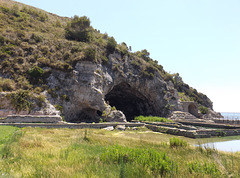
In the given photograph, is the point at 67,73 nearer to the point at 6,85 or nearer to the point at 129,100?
the point at 6,85

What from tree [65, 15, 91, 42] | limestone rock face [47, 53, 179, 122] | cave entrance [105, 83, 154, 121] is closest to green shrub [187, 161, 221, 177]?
limestone rock face [47, 53, 179, 122]

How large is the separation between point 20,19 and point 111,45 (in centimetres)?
2762

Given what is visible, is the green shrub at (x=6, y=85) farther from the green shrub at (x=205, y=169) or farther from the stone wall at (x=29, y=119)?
the green shrub at (x=205, y=169)

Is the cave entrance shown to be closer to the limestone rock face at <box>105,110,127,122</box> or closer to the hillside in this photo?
the hillside

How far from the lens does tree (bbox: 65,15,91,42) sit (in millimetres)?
46406

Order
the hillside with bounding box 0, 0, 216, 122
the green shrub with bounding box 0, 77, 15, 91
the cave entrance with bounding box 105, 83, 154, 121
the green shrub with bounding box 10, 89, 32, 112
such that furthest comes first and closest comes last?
the cave entrance with bounding box 105, 83, 154, 121
the hillside with bounding box 0, 0, 216, 122
the green shrub with bounding box 0, 77, 15, 91
the green shrub with bounding box 10, 89, 32, 112

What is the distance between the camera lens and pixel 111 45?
47062mm

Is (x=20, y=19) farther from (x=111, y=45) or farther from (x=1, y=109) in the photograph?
(x=1, y=109)

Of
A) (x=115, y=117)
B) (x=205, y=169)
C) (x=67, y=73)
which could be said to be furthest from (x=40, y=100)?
(x=205, y=169)

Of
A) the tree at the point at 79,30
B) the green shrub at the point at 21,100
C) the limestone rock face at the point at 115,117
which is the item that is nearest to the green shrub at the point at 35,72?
the green shrub at the point at 21,100

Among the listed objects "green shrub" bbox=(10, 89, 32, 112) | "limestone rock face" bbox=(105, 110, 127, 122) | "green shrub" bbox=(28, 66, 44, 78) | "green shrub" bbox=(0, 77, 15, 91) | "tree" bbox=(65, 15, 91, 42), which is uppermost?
"tree" bbox=(65, 15, 91, 42)

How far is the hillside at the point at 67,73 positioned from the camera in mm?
27766

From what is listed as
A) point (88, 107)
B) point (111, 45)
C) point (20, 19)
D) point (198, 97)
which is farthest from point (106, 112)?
point (198, 97)

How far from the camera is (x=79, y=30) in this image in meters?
47.3
